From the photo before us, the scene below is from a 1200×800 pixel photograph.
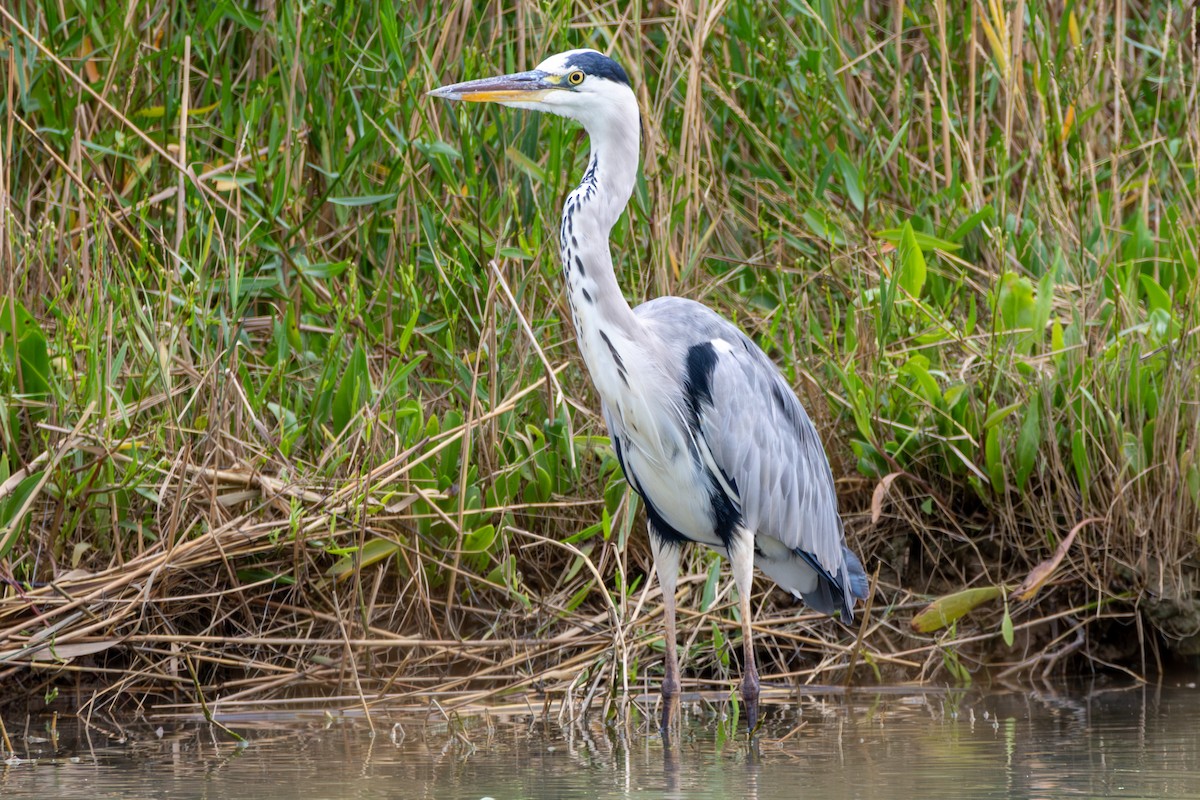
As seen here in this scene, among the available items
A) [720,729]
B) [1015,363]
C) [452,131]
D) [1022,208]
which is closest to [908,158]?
[1022,208]

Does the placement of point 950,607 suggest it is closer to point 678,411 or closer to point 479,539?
point 678,411

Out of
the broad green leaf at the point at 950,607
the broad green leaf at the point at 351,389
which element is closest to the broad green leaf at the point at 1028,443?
the broad green leaf at the point at 950,607

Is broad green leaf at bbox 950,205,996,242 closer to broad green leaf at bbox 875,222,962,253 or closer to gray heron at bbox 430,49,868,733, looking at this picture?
broad green leaf at bbox 875,222,962,253

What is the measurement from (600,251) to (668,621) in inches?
43.2

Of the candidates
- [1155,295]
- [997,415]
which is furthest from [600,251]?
[1155,295]

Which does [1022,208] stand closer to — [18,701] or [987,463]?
[987,463]

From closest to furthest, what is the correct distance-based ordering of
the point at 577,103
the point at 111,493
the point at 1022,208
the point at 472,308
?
the point at 577,103, the point at 111,493, the point at 472,308, the point at 1022,208

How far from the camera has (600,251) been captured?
4.28m

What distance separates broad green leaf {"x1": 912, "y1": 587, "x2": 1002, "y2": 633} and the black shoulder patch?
1942mm

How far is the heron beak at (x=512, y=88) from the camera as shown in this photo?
4.36 metres

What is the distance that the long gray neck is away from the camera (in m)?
4.25

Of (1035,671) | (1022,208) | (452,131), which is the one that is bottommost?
(1035,671)

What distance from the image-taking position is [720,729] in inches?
174

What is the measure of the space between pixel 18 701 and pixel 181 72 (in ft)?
8.48
